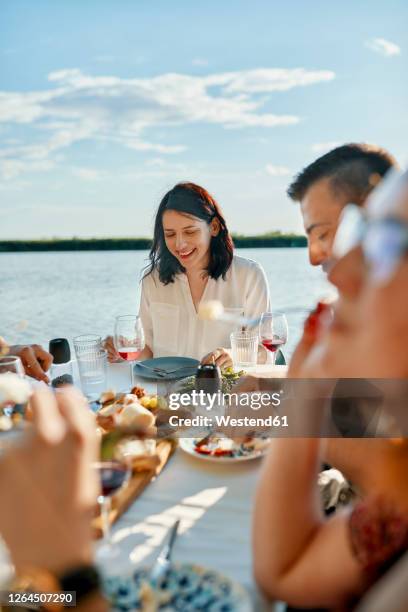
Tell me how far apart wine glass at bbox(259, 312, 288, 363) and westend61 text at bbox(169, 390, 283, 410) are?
0.46m

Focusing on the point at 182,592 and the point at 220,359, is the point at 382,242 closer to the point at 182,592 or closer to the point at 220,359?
the point at 182,592

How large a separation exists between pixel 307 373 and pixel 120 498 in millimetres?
616

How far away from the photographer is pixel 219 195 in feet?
10.9

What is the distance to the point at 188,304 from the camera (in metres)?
3.23

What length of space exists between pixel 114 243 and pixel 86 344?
2733cm

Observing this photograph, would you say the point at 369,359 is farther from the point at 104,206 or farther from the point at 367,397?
the point at 104,206

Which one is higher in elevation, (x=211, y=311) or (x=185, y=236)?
(x=185, y=236)

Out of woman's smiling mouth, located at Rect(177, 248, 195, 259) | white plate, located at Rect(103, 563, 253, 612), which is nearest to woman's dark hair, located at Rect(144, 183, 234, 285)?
woman's smiling mouth, located at Rect(177, 248, 195, 259)

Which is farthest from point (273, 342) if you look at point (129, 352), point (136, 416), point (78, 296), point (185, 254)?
point (78, 296)

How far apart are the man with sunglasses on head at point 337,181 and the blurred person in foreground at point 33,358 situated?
1.22 m

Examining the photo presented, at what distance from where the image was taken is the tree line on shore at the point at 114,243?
24359 millimetres

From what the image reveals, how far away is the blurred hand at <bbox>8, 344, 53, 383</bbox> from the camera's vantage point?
2123 millimetres

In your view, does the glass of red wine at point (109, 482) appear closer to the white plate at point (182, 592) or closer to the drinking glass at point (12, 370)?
the white plate at point (182, 592)

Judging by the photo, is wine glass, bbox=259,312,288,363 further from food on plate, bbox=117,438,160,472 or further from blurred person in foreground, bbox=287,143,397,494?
food on plate, bbox=117,438,160,472
